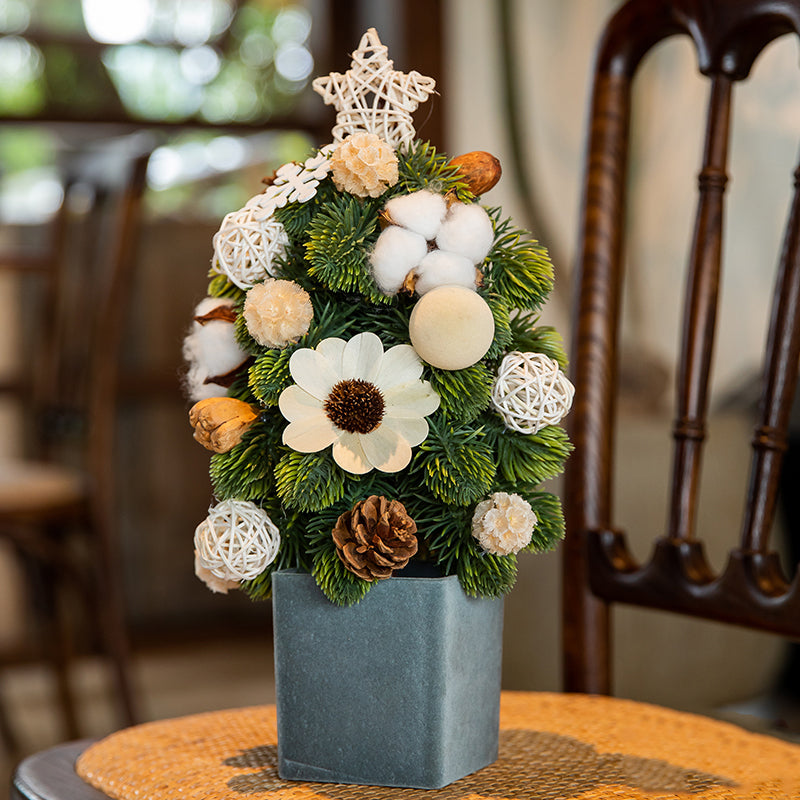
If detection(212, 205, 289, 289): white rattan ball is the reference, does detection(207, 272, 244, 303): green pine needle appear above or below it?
below

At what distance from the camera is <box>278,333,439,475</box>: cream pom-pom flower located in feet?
1.44

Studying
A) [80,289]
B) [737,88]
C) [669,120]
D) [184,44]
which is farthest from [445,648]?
[184,44]

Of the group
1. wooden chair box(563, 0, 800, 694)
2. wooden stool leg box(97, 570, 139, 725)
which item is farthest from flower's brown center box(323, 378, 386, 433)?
wooden stool leg box(97, 570, 139, 725)

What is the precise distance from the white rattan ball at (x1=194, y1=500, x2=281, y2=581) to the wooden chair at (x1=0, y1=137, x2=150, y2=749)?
137 cm

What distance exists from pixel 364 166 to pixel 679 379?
1.11 feet

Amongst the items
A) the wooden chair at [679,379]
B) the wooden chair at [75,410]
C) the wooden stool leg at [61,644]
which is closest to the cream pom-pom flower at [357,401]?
the wooden chair at [679,379]

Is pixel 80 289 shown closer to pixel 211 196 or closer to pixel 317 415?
pixel 211 196

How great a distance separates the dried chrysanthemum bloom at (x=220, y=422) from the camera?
45 cm

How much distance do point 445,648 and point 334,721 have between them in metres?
0.06

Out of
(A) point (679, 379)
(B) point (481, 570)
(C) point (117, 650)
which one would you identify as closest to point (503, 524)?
(B) point (481, 570)

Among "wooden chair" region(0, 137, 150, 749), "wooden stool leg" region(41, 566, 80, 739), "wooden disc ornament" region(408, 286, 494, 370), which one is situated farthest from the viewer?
"wooden stool leg" region(41, 566, 80, 739)

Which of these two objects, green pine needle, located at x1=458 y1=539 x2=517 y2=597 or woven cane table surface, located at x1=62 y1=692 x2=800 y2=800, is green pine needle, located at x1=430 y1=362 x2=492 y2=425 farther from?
woven cane table surface, located at x1=62 y1=692 x2=800 y2=800

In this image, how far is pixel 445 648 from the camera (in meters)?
0.45

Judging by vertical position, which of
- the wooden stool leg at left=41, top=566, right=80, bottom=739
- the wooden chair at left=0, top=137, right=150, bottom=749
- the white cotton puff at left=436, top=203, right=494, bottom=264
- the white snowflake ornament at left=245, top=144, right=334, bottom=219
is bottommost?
the wooden stool leg at left=41, top=566, right=80, bottom=739
